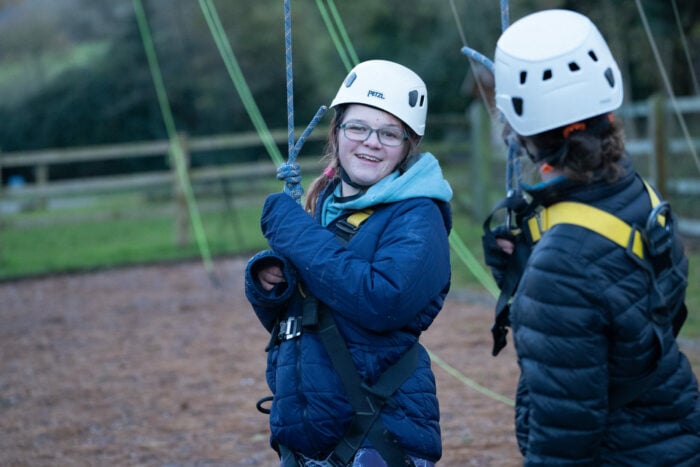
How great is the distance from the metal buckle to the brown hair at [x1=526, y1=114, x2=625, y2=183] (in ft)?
3.01

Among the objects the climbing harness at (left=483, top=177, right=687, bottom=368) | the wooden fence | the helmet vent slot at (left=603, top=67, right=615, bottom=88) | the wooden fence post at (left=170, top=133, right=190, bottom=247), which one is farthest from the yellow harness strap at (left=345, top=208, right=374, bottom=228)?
the wooden fence post at (left=170, top=133, right=190, bottom=247)

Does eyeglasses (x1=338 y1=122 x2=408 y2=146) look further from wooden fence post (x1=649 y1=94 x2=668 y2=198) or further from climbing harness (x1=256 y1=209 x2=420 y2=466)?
wooden fence post (x1=649 y1=94 x2=668 y2=198)

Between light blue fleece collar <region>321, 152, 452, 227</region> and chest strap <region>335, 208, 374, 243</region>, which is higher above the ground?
light blue fleece collar <region>321, 152, 452, 227</region>

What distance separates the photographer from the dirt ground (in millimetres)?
5195

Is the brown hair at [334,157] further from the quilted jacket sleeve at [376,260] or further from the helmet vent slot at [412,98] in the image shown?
the quilted jacket sleeve at [376,260]

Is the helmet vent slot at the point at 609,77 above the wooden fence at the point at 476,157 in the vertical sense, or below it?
above

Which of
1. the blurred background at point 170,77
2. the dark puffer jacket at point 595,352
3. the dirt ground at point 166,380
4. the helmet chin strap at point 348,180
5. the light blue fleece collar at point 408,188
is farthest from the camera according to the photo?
the blurred background at point 170,77

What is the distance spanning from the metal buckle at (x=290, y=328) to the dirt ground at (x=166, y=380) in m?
2.33

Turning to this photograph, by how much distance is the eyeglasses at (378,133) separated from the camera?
8.81 feet

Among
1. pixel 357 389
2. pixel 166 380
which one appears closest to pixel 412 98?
pixel 357 389

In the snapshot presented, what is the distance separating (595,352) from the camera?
199 cm

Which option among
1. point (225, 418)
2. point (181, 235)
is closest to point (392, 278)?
point (225, 418)

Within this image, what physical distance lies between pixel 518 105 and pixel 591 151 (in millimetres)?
200

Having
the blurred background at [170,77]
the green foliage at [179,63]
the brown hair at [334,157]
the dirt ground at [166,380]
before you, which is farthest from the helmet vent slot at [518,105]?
the green foliage at [179,63]
